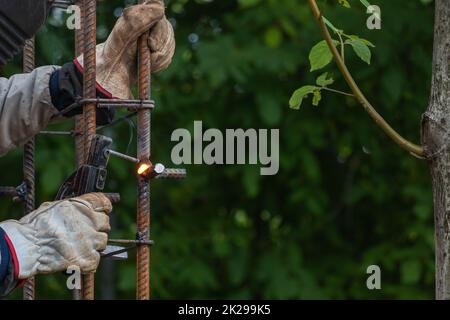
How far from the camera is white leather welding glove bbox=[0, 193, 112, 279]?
133 inches

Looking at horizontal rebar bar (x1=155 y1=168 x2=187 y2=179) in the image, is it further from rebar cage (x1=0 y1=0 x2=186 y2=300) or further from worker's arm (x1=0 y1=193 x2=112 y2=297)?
worker's arm (x1=0 y1=193 x2=112 y2=297)

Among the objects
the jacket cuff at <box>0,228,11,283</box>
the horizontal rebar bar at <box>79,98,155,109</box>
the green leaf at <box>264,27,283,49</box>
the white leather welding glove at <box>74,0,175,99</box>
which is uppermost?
the green leaf at <box>264,27,283,49</box>

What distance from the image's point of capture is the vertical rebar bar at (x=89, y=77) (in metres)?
3.55

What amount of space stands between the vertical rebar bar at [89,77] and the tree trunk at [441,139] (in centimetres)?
104

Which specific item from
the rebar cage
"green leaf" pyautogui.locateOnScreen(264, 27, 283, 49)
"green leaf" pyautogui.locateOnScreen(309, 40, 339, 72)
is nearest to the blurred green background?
"green leaf" pyautogui.locateOnScreen(264, 27, 283, 49)

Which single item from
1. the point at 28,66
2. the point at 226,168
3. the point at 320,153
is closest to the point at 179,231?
the point at 226,168

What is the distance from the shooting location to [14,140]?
13.1ft

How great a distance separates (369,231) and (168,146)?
6.17ft

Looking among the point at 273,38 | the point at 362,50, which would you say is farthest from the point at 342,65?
the point at 273,38

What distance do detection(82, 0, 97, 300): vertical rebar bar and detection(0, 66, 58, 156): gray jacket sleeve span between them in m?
0.32

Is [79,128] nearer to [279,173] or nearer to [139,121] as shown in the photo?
[139,121]

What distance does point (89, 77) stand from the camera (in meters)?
3.62

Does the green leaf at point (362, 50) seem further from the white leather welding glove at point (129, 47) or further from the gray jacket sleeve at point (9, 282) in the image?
the gray jacket sleeve at point (9, 282)
